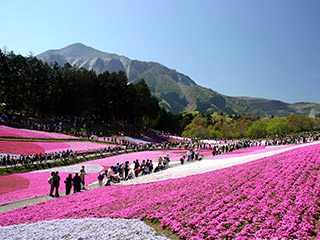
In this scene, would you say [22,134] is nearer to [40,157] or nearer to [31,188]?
[40,157]

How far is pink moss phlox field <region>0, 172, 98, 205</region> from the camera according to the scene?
18645 mm

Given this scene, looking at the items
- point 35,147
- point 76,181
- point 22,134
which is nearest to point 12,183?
point 76,181

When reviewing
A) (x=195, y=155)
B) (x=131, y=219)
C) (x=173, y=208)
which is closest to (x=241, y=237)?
(x=173, y=208)

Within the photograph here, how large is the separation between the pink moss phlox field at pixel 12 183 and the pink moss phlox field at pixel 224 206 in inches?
273

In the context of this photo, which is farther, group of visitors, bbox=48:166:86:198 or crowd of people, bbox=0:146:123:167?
crowd of people, bbox=0:146:123:167

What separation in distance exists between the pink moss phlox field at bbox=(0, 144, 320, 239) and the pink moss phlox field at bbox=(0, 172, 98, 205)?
15.5ft

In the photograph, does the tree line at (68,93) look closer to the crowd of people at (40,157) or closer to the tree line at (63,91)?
the tree line at (63,91)

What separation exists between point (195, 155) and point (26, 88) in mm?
47900

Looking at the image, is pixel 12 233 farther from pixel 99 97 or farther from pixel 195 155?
pixel 99 97

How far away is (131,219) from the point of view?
1108 centimetres

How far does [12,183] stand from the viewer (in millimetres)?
21906

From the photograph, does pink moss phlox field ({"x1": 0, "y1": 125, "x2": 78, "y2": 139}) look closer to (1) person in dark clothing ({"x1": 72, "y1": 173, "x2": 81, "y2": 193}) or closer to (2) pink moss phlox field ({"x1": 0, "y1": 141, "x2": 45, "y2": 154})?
(2) pink moss phlox field ({"x1": 0, "y1": 141, "x2": 45, "y2": 154})

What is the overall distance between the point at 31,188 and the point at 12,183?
92.7 inches

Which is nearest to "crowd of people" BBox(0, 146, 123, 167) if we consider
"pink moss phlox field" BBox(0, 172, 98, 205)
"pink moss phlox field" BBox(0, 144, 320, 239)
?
"pink moss phlox field" BBox(0, 172, 98, 205)
